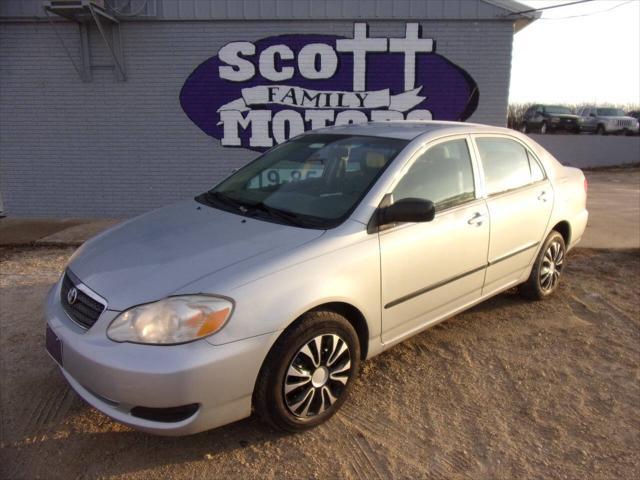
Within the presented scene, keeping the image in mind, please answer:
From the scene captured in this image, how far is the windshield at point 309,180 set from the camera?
325 centimetres

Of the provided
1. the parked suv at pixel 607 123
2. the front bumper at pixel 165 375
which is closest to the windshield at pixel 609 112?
the parked suv at pixel 607 123

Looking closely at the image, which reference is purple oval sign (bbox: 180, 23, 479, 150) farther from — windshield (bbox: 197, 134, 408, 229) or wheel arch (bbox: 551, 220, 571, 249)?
windshield (bbox: 197, 134, 408, 229)

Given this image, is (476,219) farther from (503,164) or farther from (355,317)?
(355,317)

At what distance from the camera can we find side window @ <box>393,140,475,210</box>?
135 inches

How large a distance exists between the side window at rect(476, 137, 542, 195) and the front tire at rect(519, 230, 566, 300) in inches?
26.9

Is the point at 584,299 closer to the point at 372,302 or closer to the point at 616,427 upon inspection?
the point at 616,427

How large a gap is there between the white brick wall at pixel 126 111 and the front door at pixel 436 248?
17.5ft

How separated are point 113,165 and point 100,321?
7046 millimetres

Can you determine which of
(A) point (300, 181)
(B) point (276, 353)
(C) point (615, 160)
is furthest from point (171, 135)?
(C) point (615, 160)

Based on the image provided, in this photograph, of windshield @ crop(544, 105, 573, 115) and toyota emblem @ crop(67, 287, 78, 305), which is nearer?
toyota emblem @ crop(67, 287, 78, 305)

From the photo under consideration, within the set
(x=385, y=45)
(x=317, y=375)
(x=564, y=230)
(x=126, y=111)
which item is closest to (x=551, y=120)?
(x=385, y=45)

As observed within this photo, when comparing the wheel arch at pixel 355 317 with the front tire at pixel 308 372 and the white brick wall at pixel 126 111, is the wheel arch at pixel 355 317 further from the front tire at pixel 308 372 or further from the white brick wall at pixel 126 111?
the white brick wall at pixel 126 111

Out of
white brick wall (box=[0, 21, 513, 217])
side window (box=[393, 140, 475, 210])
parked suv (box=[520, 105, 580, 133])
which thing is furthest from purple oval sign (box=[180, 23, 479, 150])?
parked suv (box=[520, 105, 580, 133])

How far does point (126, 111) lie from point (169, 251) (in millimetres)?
6686
